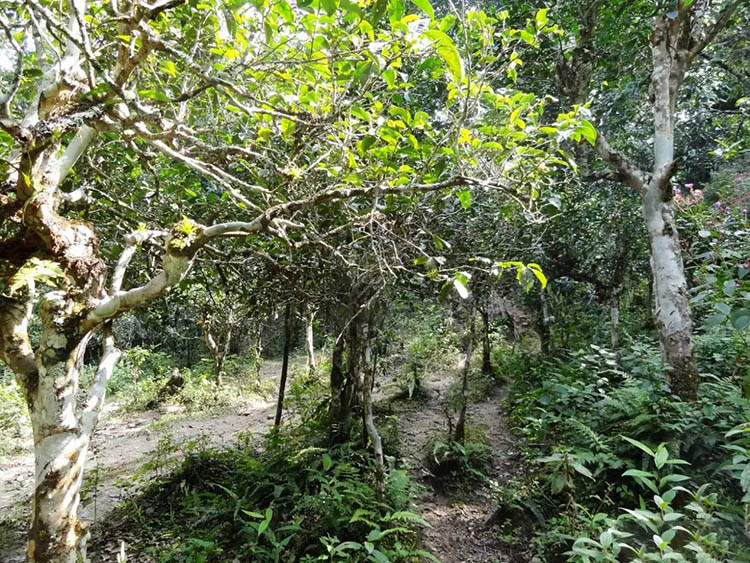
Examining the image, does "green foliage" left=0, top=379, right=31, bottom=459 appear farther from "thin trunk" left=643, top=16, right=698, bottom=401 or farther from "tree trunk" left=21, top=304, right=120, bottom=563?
"thin trunk" left=643, top=16, right=698, bottom=401

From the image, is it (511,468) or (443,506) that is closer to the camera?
(443,506)

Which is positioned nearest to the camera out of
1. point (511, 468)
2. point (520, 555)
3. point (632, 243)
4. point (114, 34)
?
point (114, 34)

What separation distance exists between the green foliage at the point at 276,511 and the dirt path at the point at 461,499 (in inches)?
16.4


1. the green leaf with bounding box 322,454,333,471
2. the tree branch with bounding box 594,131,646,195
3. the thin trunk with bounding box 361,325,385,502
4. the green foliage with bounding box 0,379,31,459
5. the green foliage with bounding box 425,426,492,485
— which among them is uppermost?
the tree branch with bounding box 594,131,646,195

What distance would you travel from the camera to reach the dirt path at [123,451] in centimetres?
511

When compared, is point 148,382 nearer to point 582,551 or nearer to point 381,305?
point 381,305

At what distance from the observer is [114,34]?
3445 mm

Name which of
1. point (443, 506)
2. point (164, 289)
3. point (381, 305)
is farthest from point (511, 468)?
point (164, 289)

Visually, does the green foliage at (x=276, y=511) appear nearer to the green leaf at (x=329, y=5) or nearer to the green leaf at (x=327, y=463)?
A: the green leaf at (x=327, y=463)

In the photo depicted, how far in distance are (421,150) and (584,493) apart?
3.84 metres

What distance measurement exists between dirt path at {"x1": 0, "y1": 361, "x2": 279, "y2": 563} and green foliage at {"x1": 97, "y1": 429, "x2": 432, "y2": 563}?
571 mm

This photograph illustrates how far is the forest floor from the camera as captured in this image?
457 cm

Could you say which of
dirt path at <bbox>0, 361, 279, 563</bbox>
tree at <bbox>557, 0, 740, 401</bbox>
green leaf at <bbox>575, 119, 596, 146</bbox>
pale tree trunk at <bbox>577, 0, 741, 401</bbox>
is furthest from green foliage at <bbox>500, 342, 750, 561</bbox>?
dirt path at <bbox>0, 361, 279, 563</bbox>

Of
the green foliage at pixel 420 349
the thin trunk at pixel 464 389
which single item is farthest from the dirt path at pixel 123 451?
the thin trunk at pixel 464 389
